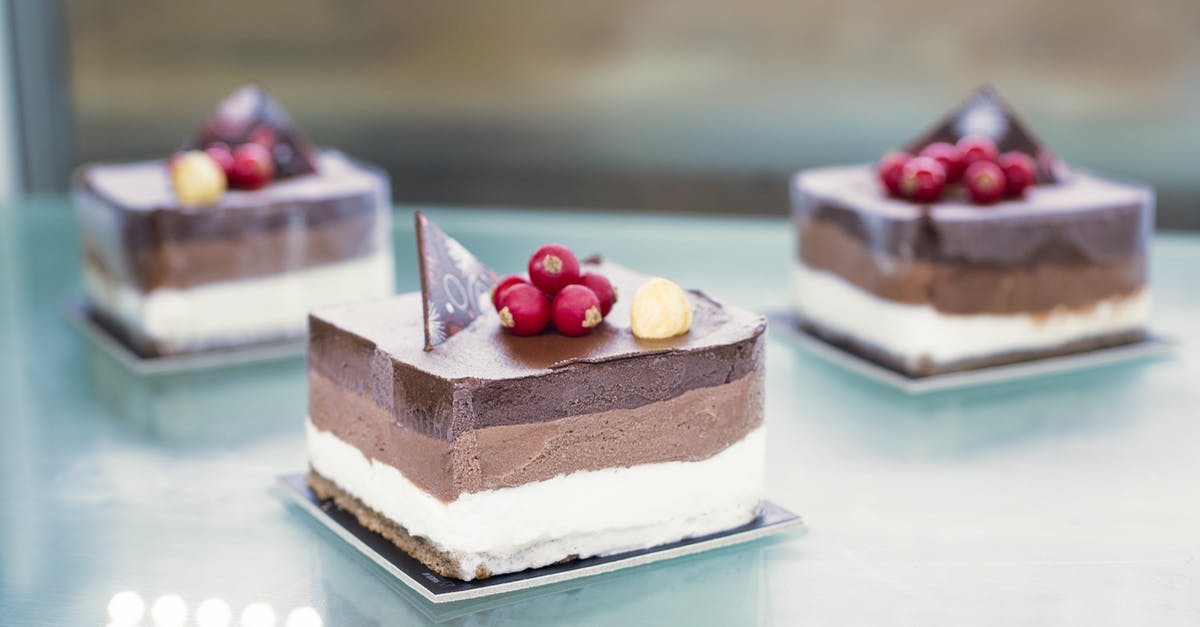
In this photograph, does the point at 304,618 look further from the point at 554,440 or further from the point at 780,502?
the point at 780,502

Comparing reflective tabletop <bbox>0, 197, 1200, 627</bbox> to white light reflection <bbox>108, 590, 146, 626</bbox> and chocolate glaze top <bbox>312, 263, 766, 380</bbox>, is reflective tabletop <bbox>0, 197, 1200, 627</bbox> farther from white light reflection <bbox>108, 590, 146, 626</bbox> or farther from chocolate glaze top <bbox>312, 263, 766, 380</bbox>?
chocolate glaze top <bbox>312, 263, 766, 380</bbox>

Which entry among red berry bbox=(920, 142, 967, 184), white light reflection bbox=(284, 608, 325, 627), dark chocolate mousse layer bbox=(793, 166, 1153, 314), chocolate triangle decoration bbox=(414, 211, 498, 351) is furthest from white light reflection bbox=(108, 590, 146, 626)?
red berry bbox=(920, 142, 967, 184)

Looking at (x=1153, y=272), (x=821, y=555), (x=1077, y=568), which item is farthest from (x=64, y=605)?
(x=1153, y=272)

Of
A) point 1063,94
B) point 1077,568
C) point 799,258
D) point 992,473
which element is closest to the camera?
point 1077,568

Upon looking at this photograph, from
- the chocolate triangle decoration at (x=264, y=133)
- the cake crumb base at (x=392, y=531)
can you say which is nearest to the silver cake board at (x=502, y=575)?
the cake crumb base at (x=392, y=531)

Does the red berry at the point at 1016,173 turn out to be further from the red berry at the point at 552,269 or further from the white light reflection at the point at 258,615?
the white light reflection at the point at 258,615

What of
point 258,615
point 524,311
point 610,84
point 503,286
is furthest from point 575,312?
point 610,84

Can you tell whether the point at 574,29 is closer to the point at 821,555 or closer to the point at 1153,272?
the point at 1153,272
